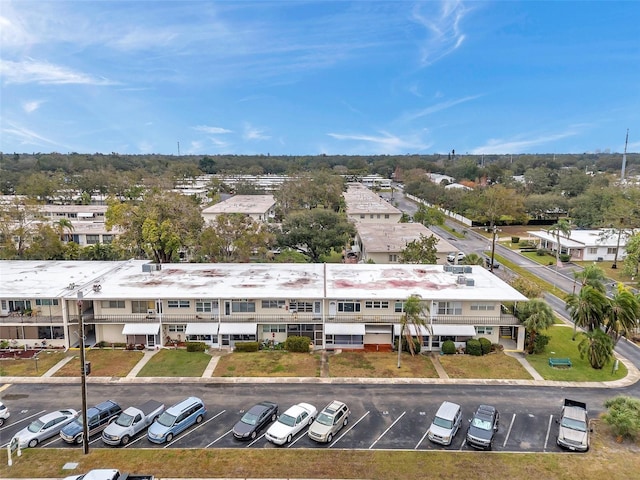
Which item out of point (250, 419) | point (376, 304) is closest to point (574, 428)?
point (376, 304)

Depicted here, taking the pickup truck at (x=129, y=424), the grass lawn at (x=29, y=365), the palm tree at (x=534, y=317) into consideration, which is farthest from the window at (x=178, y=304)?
the palm tree at (x=534, y=317)

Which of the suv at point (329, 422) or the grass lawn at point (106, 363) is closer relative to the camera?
the suv at point (329, 422)

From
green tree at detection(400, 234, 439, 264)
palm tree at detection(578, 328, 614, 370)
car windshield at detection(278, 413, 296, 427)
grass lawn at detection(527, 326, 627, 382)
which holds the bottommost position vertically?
grass lawn at detection(527, 326, 627, 382)

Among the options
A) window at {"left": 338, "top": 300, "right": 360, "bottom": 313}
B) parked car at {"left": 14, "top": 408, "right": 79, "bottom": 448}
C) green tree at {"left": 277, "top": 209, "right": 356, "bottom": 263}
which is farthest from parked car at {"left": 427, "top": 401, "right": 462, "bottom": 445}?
green tree at {"left": 277, "top": 209, "right": 356, "bottom": 263}

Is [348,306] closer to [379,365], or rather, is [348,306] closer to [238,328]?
[379,365]

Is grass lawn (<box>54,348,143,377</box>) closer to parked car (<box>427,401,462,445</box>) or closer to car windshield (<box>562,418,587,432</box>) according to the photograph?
parked car (<box>427,401,462,445</box>)

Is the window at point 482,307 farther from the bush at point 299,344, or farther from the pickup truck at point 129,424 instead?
the pickup truck at point 129,424
